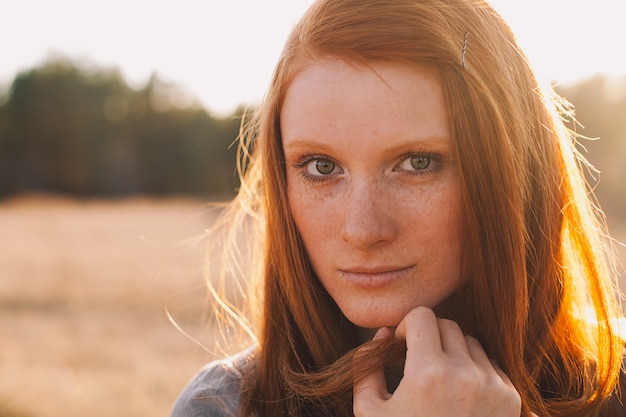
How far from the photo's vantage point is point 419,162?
178cm

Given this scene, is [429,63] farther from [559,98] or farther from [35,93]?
[35,93]

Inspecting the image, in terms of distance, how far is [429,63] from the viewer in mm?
1732

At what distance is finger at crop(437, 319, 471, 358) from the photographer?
5.52 feet

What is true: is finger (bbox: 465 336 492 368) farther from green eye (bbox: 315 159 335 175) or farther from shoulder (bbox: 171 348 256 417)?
shoulder (bbox: 171 348 256 417)

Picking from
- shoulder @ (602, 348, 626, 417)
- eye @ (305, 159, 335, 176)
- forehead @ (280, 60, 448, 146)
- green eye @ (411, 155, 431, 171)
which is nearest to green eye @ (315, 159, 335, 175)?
eye @ (305, 159, 335, 176)

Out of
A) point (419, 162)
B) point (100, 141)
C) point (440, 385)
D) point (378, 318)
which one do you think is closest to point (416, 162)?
point (419, 162)

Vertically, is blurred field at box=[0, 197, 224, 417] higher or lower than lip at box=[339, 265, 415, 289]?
lower

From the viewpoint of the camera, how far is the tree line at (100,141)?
31734mm

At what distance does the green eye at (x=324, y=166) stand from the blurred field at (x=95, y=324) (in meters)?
0.75

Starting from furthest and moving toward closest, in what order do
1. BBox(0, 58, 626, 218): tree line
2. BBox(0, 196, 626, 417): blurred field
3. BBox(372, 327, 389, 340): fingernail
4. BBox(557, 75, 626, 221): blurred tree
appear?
BBox(0, 58, 626, 218): tree line, BBox(557, 75, 626, 221): blurred tree, BBox(0, 196, 626, 417): blurred field, BBox(372, 327, 389, 340): fingernail

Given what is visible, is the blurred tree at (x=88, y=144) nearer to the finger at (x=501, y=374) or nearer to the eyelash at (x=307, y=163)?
the eyelash at (x=307, y=163)

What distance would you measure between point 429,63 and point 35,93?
34.6m

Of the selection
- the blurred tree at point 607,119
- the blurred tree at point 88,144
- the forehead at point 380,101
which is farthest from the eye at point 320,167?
the blurred tree at point 88,144

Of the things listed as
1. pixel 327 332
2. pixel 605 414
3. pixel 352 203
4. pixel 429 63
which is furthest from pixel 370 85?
pixel 605 414
